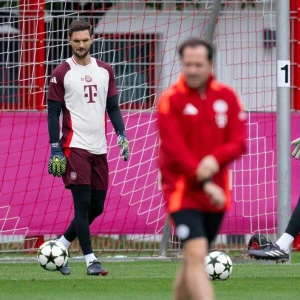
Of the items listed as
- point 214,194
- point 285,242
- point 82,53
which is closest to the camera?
point 214,194

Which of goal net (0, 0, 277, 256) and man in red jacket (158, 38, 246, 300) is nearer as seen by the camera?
man in red jacket (158, 38, 246, 300)

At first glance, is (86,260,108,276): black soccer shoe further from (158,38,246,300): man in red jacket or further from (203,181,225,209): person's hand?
(203,181,225,209): person's hand

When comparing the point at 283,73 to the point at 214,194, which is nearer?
the point at 214,194

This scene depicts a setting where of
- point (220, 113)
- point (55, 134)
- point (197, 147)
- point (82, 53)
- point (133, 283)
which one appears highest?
point (82, 53)

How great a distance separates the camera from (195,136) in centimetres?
625

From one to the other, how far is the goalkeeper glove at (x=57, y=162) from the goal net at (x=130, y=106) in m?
2.61

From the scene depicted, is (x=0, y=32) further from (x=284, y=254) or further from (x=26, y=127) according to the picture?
(x=284, y=254)

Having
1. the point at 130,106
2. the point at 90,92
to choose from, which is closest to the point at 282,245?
the point at 90,92

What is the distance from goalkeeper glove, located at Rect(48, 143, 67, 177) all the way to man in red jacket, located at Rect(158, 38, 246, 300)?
313 cm

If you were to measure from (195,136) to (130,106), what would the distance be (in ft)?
19.8

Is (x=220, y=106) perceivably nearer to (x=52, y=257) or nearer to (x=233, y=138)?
(x=233, y=138)

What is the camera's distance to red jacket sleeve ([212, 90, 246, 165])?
6.15m

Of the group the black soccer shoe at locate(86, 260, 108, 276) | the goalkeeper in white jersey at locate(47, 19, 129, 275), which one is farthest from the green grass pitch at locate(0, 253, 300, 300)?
the goalkeeper in white jersey at locate(47, 19, 129, 275)

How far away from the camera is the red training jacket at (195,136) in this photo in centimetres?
617
